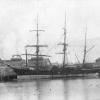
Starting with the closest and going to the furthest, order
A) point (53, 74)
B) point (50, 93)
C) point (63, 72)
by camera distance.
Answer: point (50, 93) < point (53, 74) < point (63, 72)

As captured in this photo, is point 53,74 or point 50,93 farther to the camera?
point 53,74

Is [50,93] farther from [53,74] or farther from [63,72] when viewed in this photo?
[63,72]

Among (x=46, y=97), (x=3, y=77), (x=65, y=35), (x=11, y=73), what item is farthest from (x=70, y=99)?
(x=65, y=35)

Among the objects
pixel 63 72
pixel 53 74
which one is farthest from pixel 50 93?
pixel 63 72

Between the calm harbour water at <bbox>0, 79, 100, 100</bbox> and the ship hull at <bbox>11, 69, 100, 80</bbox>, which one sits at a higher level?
the calm harbour water at <bbox>0, 79, 100, 100</bbox>

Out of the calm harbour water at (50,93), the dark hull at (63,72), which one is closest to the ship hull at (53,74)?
the dark hull at (63,72)

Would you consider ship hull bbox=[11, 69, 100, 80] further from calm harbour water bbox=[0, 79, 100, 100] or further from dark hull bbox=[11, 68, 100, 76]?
calm harbour water bbox=[0, 79, 100, 100]

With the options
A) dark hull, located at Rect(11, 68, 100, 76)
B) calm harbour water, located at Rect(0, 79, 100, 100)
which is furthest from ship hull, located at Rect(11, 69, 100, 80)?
calm harbour water, located at Rect(0, 79, 100, 100)

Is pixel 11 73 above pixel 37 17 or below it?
below

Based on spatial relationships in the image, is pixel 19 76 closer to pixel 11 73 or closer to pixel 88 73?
pixel 11 73

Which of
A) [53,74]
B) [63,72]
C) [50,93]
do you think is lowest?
[53,74]

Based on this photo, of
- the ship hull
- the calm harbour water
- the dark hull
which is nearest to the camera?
the calm harbour water
